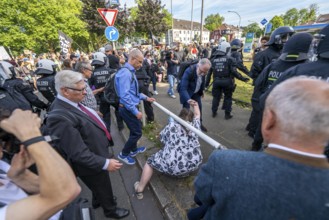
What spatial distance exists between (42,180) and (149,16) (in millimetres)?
33856

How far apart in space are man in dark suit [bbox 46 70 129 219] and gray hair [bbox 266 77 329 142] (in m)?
1.77

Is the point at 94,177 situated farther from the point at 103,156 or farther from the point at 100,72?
the point at 100,72

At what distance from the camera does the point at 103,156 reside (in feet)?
7.34

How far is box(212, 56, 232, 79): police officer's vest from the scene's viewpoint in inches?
198

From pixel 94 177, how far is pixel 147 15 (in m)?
32.8

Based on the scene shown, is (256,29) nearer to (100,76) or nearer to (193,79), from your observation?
(193,79)

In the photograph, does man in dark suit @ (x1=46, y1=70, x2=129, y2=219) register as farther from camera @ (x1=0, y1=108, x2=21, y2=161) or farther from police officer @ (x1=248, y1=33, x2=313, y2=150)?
police officer @ (x1=248, y1=33, x2=313, y2=150)

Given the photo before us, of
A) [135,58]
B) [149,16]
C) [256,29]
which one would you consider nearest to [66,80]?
[135,58]

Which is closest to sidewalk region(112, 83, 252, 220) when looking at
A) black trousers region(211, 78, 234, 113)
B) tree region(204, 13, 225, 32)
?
black trousers region(211, 78, 234, 113)

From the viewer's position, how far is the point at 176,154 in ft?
9.00

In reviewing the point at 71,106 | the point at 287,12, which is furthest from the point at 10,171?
the point at 287,12

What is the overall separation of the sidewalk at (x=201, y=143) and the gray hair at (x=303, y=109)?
213cm

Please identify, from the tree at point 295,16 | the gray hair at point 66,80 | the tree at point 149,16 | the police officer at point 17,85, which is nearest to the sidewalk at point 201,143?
the gray hair at point 66,80

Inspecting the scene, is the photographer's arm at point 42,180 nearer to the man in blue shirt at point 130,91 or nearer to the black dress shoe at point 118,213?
the black dress shoe at point 118,213
